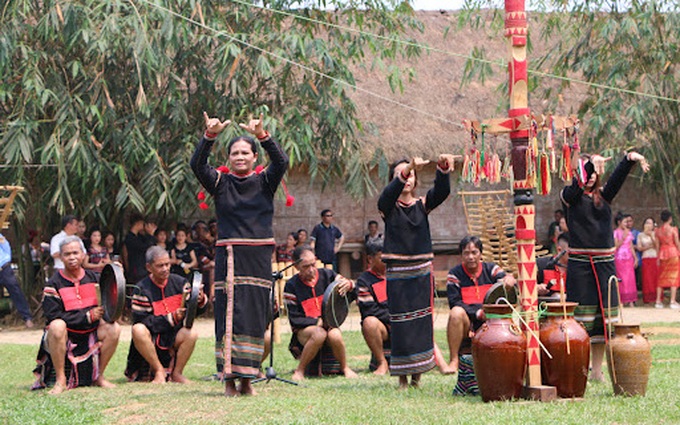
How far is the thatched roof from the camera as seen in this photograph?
21109 millimetres

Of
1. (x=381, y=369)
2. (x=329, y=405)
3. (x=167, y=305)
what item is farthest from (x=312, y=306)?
(x=329, y=405)

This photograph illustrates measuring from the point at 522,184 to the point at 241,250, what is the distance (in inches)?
86.5

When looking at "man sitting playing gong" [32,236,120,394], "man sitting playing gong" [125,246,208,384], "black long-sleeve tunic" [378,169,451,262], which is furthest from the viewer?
"man sitting playing gong" [125,246,208,384]

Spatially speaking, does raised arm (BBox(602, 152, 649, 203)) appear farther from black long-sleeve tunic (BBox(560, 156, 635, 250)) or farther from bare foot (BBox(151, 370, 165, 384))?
bare foot (BBox(151, 370, 165, 384))

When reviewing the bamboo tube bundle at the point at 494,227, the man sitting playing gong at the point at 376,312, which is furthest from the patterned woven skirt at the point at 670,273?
the man sitting playing gong at the point at 376,312

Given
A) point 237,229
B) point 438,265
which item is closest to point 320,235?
point 438,265

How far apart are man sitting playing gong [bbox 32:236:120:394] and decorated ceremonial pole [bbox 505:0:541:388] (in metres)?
4.03

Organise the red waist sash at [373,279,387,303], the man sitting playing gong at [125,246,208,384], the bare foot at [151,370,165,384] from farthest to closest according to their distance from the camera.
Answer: the red waist sash at [373,279,387,303], the man sitting playing gong at [125,246,208,384], the bare foot at [151,370,165,384]

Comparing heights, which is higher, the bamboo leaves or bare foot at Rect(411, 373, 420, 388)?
the bamboo leaves

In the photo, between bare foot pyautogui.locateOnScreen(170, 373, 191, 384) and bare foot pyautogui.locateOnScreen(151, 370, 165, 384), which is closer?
bare foot pyautogui.locateOnScreen(151, 370, 165, 384)

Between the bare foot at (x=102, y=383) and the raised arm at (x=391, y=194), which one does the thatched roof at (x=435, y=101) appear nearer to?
the bare foot at (x=102, y=383)

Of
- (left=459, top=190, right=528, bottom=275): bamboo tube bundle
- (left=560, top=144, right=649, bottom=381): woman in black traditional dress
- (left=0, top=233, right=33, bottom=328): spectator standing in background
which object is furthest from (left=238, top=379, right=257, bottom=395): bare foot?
(left=459, top=190, right=528, bottom=275): bamboo tube bundle

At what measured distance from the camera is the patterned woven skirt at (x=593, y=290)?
940 centimetres

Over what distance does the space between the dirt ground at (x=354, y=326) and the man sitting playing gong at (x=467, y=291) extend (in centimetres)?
379
